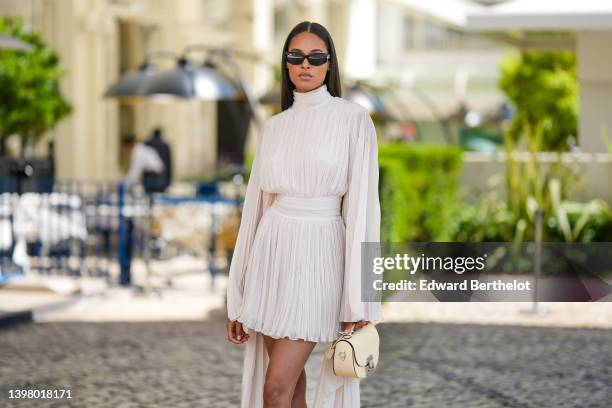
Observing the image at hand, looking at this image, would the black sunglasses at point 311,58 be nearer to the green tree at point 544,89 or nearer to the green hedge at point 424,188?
the green hedge at point 424,188

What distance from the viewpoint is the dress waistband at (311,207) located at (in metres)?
4.49

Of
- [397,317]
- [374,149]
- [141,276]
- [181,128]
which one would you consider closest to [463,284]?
[374,149]

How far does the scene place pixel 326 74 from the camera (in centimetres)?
459

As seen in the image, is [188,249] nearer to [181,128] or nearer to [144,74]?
[144,74]

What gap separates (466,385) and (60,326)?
3949 millimetres

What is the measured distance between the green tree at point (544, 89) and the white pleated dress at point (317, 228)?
1345 inches

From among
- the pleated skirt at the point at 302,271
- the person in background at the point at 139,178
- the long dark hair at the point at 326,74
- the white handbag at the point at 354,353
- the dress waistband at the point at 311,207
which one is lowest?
the person in background at the point at 139,178

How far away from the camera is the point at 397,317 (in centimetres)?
1118

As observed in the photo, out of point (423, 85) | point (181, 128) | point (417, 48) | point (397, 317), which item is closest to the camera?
point (397, 317)

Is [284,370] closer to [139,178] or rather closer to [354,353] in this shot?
[354,353]

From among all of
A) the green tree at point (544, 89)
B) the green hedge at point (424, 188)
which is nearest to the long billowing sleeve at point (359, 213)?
the green hedge at point (424, 188)

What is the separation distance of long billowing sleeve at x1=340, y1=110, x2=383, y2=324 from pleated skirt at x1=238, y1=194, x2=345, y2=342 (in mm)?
55

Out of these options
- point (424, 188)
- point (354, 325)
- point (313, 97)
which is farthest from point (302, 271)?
point (424, 188)

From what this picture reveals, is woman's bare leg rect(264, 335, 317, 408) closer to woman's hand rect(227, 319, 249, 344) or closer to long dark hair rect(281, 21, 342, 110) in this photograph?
woman's hand rect(227, 319, 249, 344)
